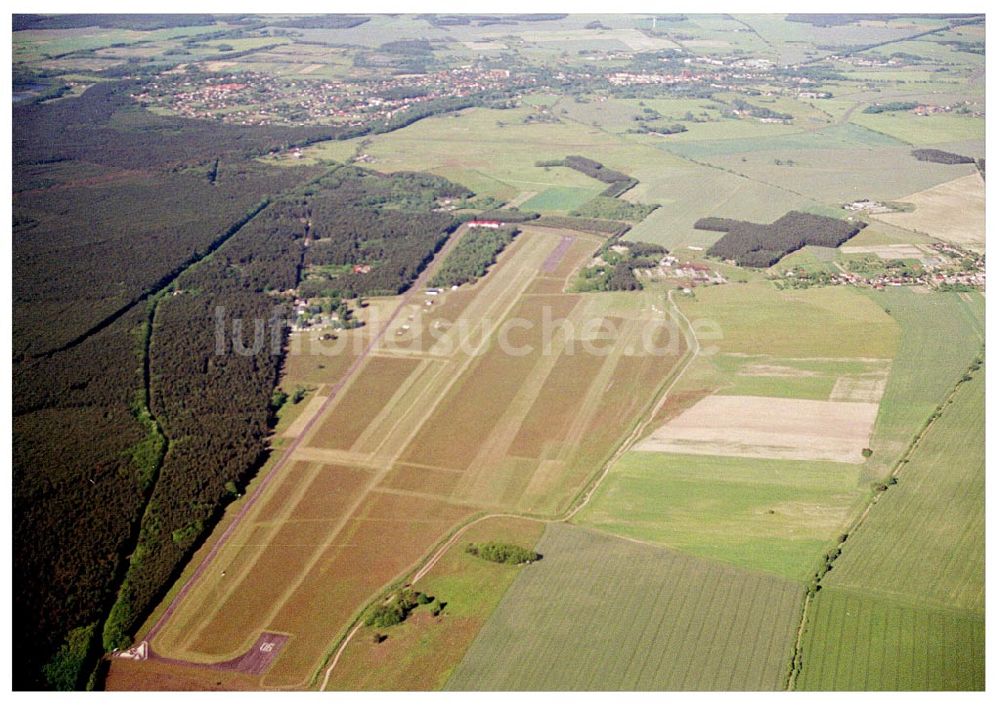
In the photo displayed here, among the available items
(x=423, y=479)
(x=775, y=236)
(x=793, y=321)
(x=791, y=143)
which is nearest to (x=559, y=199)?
(x=775, y=236)

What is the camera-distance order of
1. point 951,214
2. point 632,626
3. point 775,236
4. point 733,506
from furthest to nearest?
point 951,214
point 775,236
point 733,506
point 632,626

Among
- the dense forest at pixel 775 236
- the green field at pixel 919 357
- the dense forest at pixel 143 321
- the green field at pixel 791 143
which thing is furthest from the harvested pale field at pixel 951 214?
the dense forest at pixel 143 321

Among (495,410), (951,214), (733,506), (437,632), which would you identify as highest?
(951,214)

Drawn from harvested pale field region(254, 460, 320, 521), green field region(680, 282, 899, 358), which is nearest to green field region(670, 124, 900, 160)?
green field region(680, 282, 899, 358)

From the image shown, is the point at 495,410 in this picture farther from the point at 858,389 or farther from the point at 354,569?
the point at 858,389

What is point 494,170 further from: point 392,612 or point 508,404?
point 392,612
